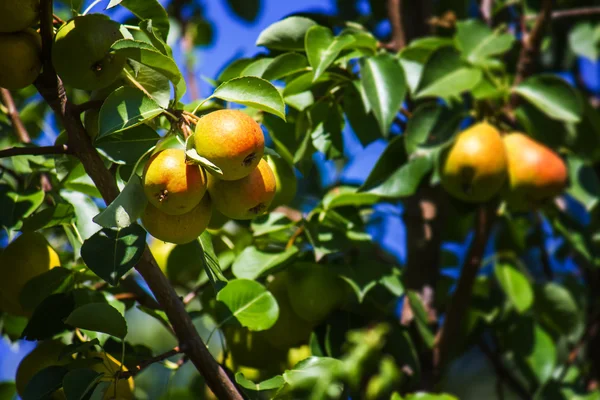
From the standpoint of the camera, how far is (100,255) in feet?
2.50

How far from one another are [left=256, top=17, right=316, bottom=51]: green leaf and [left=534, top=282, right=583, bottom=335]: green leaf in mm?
784

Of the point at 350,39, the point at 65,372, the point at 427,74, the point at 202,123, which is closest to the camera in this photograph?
the point at 202,123

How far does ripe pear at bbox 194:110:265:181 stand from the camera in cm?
68

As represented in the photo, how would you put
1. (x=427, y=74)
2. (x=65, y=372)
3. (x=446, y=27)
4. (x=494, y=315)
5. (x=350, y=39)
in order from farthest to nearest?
(x=446, y=27) < (x=494, y=315) < (x=427, y=74) < (x=350, y=39) < (x=65, y=372)

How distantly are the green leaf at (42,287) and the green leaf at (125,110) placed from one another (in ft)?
0.95

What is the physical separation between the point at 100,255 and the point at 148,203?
0.08 m

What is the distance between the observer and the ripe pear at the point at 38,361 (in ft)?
3.02

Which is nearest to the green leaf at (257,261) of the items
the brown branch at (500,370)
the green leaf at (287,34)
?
the green leaf at (287,34)

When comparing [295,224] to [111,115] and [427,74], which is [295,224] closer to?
[427,74]

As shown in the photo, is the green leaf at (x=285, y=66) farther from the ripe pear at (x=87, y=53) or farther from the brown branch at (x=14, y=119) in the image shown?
the brown branch at (x=14, y=119)

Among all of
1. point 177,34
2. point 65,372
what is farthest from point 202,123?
point 177,34

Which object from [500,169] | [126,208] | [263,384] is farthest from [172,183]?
[500,169]

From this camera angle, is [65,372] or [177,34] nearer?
[65,372]

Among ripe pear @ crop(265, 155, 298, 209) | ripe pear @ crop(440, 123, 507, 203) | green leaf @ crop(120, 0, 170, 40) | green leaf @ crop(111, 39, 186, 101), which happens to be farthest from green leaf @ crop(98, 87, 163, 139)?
ripe pear @ crop(440, 123, 507, 203)
